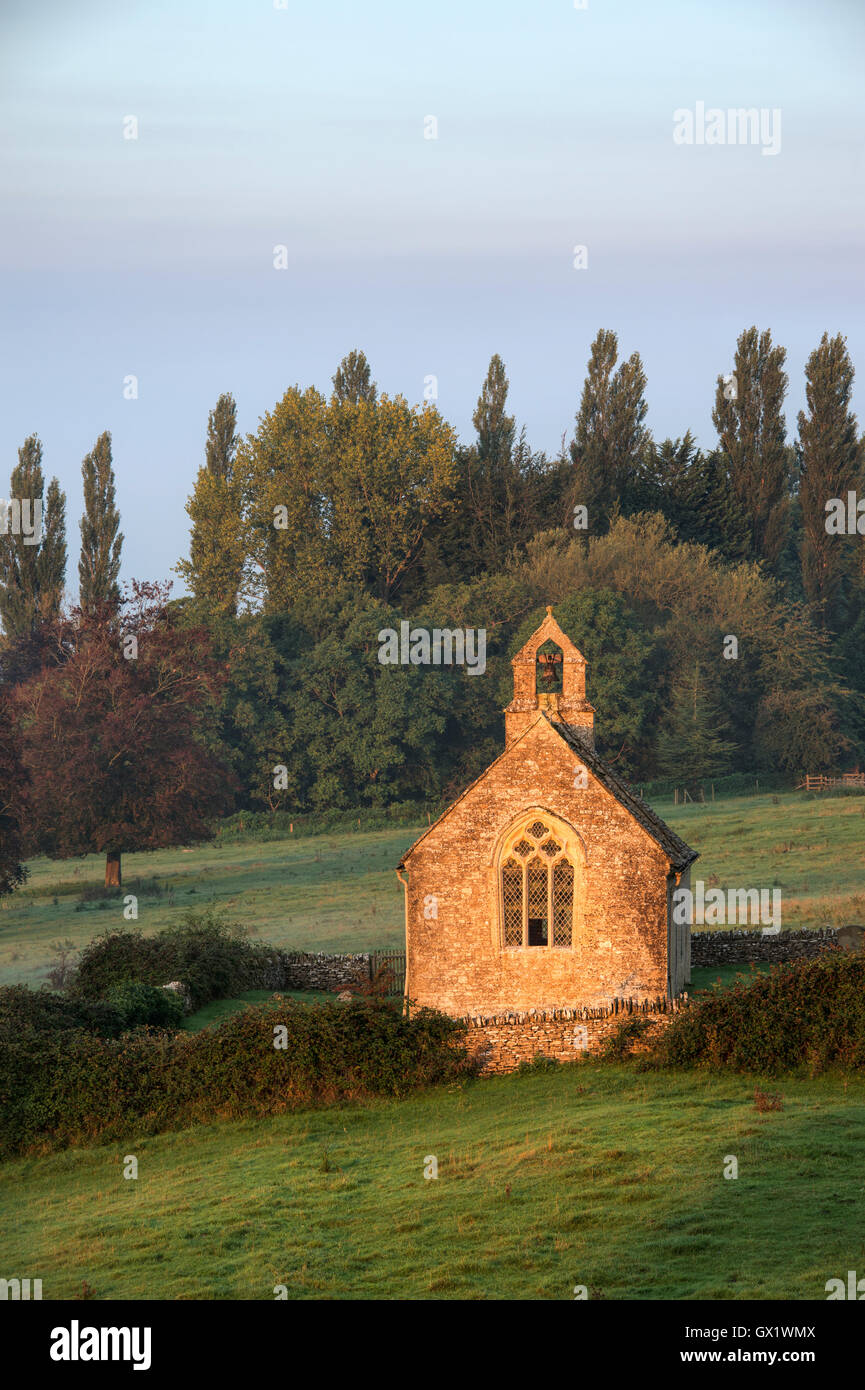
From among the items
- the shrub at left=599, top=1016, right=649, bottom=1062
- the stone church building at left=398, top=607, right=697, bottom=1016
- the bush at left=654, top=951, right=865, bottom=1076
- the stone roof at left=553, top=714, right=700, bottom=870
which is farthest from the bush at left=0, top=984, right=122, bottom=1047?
the bush at left=654, top=951, right=865, bottom=1076

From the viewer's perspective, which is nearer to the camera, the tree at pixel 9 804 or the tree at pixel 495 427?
the tree at pixel 9 804

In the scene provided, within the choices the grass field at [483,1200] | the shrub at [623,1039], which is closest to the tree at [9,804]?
the grass field at [483,1200]

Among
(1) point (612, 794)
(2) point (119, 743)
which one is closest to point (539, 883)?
(1) point (612, 794)

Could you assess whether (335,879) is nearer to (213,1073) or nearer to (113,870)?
(113,870)

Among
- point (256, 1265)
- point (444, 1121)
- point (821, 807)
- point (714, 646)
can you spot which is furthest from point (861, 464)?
point (256, 1265)

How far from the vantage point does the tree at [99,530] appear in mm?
95438

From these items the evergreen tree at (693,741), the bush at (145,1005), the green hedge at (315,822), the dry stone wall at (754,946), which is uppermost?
the evergreen tree at (693,741)

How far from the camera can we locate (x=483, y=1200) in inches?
857

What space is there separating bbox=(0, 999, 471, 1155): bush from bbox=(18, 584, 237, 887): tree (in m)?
30.4

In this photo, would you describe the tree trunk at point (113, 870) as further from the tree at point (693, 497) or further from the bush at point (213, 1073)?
the tree at point (693, 497)

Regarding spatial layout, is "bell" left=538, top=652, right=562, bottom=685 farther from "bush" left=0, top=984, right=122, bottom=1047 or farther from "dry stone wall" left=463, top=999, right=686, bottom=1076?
"bush" left=0, top=984, right=122, bottom=1047

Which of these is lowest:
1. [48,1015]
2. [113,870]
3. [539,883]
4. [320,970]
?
[320,970]

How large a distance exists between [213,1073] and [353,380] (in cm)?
8670

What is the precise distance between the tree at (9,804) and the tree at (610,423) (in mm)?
53959
